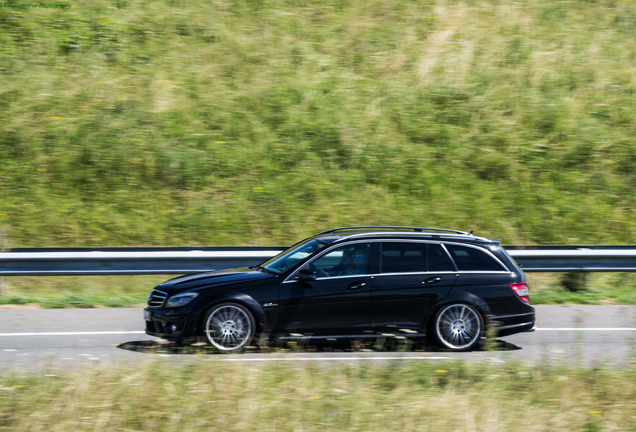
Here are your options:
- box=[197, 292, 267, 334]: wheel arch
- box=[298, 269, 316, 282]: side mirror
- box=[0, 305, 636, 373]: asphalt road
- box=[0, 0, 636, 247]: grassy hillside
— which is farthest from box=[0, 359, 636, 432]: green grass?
box=[0, 0, 636, 247]: grassy hillside

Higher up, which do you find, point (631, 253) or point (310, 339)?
point (631, 253)

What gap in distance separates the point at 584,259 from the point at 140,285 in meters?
7.45

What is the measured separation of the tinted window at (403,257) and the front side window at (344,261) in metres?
0.23

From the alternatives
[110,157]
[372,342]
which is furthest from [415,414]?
[110,157]

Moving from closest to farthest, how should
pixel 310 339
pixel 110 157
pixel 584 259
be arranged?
1. pixel 310 339
2. pixel 584 259
3. pixel 110 157

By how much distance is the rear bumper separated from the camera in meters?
8.46

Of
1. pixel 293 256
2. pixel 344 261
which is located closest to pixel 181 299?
pixel 293 256

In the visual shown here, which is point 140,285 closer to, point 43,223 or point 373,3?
point 43,223

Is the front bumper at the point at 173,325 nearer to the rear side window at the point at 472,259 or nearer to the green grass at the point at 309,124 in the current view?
the rear side window at the point at 472,259

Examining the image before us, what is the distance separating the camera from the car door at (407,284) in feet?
27.4

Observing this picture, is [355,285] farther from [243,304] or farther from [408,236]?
[243,304]

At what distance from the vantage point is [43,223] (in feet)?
45.6

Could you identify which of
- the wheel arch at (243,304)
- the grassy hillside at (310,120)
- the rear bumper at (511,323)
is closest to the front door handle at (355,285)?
the wheel arch at (243,304)

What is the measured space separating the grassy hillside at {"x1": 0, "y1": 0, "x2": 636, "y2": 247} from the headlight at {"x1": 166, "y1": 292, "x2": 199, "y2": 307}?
5.82m
